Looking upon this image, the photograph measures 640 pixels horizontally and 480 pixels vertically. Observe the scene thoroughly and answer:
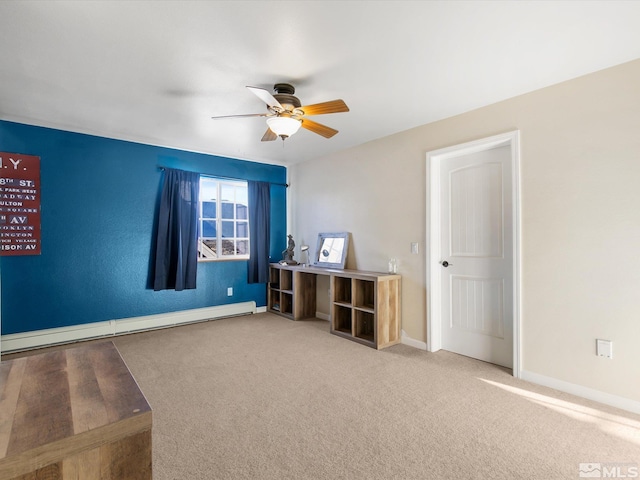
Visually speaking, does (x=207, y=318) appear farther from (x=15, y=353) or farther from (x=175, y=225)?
(x=15, y=353)

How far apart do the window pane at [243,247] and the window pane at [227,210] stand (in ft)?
1.40

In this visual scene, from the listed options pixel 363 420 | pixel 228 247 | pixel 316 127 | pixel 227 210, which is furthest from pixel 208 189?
pixel 363 420

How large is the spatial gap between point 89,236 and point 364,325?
339cm

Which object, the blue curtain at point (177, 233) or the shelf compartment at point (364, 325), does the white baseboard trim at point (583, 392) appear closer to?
→ the shelf compartment at point (364, 325)

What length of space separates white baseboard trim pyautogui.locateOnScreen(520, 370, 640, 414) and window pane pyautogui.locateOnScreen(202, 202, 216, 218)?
4132mm

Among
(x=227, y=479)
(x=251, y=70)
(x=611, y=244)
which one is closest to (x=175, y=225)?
(x=251, y=70)

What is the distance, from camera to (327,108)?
2.41 metres

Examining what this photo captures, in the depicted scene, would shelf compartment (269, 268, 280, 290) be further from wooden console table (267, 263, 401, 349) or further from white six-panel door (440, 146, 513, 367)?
white six-panel door (440, 146, 513, 367)

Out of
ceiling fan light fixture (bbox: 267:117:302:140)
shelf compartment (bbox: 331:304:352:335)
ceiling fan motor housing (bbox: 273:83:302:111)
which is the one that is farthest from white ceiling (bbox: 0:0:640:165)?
shelf compartment (bbox: 331:304:352:335)

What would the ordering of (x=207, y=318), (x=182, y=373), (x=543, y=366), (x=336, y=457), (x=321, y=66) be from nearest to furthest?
(x=336, y=457), (x=321, y=66), (x=543, y=366), (x=182, y=373), (x=207, y=318)

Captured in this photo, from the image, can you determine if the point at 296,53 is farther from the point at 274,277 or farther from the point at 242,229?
the point at 274,277

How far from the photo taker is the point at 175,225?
432 cm

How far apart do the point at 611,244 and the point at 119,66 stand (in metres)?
3.74

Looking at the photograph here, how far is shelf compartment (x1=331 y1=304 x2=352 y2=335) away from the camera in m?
4.11
